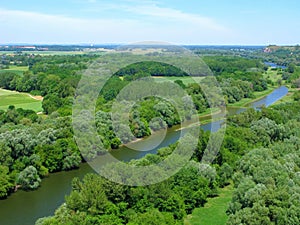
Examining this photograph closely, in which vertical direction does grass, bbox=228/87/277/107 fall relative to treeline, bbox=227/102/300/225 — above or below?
below

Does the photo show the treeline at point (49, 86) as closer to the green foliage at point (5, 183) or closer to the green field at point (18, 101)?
the green field at point (18, 101)

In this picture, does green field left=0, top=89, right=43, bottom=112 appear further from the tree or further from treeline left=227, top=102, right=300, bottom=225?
treeline left=227, top=102, right=300, bottom=225

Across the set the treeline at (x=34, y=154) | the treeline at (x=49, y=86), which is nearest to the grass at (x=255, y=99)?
the treeline at (x=49, y=86)

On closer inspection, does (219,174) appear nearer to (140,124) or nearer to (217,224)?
(217,224)

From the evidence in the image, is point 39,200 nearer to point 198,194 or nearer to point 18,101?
point 198,194

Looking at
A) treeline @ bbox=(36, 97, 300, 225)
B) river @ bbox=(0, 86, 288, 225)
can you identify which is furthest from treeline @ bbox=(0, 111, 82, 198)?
treeline @ bbox=(36, 97, 300, 225)

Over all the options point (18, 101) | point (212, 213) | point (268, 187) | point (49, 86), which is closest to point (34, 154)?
point (212, 213)
